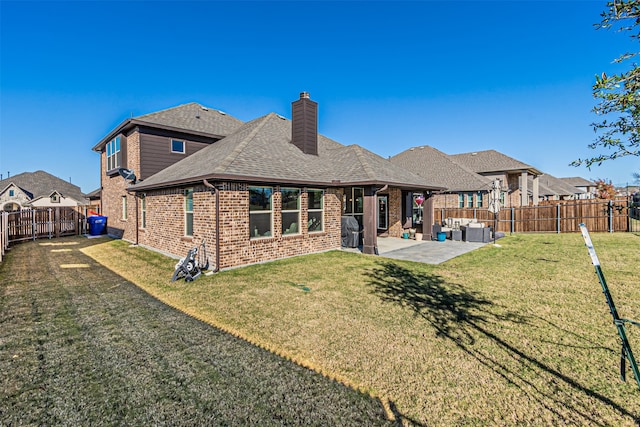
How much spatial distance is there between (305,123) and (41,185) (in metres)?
50.2

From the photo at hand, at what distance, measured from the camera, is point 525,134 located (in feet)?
54.2

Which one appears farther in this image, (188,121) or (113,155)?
(113,155)

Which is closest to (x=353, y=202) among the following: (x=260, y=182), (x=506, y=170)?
(x=260, y=182)

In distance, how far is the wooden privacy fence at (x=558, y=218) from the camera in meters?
16.6

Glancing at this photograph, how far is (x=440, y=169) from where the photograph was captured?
83.8 ft

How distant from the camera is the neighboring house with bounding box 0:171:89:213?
1449 inches

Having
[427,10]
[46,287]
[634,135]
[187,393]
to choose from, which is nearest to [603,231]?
[427,10]

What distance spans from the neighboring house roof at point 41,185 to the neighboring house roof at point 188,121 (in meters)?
32.0

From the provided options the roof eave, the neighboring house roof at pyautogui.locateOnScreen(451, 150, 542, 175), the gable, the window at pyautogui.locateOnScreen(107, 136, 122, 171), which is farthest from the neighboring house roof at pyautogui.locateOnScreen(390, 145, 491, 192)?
the gable

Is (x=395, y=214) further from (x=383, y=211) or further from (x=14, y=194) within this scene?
(x=14, y=194)

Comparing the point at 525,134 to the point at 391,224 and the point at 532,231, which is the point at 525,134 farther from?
the point at 391,224

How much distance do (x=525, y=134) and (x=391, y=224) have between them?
948cm

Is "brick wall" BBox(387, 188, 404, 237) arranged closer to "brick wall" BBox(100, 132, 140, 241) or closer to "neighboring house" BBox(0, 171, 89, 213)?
"brick wall" BBox(100, 132, 140, 241)

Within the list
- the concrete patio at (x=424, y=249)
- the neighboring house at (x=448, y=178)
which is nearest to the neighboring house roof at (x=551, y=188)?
the neighboring house at (x=448, y=178)
